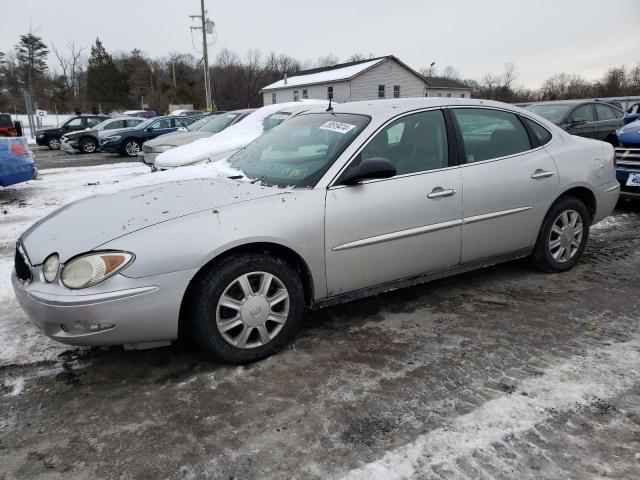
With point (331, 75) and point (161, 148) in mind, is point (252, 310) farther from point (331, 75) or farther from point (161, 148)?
point (331, 75)

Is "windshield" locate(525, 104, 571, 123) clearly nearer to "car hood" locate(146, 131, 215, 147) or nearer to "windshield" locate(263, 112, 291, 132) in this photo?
"windshield" locate(263, 112, 291, 132)

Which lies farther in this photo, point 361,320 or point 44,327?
point 361,320

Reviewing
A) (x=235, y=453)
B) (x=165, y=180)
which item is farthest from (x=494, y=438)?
(x=165, y=180)

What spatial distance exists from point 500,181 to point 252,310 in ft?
7.33

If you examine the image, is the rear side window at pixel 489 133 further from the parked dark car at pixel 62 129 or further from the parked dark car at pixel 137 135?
the parked dark car at pixel 62 129

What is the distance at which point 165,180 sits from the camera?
3.78 meters

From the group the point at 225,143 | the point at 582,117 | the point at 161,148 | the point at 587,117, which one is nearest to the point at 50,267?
the point at 225,143

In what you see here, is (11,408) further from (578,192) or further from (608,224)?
(608,224)

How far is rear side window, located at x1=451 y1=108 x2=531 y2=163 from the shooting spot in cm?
379

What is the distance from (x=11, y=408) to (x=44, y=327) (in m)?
0.46

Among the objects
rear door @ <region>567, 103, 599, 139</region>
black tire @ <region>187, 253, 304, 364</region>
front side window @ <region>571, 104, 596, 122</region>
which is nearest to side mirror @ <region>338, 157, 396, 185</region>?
black tire @ <region>187, 253, 304, 364</region>

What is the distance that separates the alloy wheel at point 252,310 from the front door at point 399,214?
1.22 feet

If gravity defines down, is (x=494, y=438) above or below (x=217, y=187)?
below

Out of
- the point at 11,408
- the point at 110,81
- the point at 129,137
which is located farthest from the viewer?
the point at 110,81
